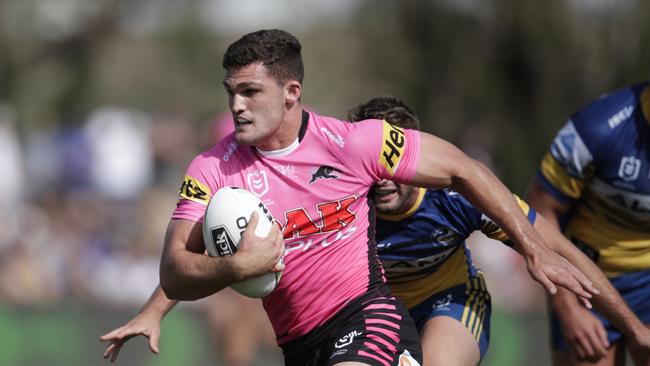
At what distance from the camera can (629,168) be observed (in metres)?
6.60

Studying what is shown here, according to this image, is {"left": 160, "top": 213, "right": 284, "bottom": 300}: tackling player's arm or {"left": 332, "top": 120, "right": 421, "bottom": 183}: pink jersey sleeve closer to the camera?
{"left": 160, "top": 213, "right": 284, "bottom": 300}: tackling player's arm

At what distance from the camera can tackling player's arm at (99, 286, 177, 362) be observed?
19.5 feet

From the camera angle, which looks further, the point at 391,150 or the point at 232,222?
the point at 391,150

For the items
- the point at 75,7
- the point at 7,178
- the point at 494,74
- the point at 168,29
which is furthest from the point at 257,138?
the point at 168,29

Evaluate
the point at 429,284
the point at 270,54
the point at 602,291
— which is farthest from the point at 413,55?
the point at 270,54

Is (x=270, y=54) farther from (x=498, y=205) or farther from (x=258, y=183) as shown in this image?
(x=498, y=205)

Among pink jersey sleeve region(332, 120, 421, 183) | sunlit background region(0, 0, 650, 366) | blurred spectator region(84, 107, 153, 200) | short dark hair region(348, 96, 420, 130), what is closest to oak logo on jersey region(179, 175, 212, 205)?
pink jersey sleeve region(332, 120, 421, 183)

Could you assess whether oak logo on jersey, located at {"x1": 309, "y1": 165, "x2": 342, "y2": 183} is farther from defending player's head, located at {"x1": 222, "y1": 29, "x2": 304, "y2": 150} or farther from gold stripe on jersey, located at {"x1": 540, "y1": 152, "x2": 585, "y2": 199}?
gold stripe on jersey, located at {"x1": 540, "y1": 152, "x2": 585, "y2": 199}

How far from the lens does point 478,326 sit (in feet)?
21.3

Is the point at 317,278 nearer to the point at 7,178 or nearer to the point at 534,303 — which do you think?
A: the point at 534,303

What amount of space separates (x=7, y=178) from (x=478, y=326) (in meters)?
11.5

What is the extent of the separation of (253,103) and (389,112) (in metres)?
1.03

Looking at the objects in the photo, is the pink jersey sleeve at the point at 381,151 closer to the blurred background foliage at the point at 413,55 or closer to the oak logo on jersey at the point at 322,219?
the oak logo on jersey at the point at 322,219

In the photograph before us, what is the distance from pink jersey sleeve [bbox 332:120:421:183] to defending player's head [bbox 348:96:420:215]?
50 centimetres
